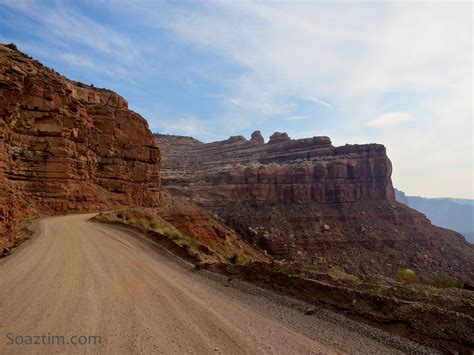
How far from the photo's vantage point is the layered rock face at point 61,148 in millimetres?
25859

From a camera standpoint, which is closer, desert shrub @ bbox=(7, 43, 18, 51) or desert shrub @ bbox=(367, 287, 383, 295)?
desert shrub @ bbox=(367, 287, 383, 295)

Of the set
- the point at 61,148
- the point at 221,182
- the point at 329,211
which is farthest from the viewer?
the point at 221,182

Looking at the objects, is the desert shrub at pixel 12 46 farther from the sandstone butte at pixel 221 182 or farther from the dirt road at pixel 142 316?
the dirt road at pixel 142 316

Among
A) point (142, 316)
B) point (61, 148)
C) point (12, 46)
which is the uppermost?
point (12, 46)

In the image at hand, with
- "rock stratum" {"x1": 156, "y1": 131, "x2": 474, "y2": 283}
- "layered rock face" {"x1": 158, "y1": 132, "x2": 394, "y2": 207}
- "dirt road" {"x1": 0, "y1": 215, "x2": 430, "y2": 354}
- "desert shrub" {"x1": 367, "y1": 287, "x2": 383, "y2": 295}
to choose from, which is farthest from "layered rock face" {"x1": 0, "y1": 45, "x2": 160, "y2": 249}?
"layered rock face" {"x1": 158, "y1": 132, "x2": 394, "y2": 207}

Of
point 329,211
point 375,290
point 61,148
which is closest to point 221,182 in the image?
point 329,211

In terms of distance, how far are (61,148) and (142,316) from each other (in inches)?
1090

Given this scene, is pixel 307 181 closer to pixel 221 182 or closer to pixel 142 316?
pixel 221 182

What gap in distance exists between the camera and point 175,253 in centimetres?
1302

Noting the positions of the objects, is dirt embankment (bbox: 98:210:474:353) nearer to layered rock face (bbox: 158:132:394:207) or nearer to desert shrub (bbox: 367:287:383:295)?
desert shrub (bbox: 367:287:383:295)

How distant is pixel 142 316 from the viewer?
5.96 meters

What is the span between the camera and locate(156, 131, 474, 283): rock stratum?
180 ft

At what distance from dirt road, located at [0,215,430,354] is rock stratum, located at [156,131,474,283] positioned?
42.5 m

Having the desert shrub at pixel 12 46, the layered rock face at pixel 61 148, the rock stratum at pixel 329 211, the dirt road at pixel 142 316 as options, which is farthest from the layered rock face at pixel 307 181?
the dirt road at pixel 142 316
